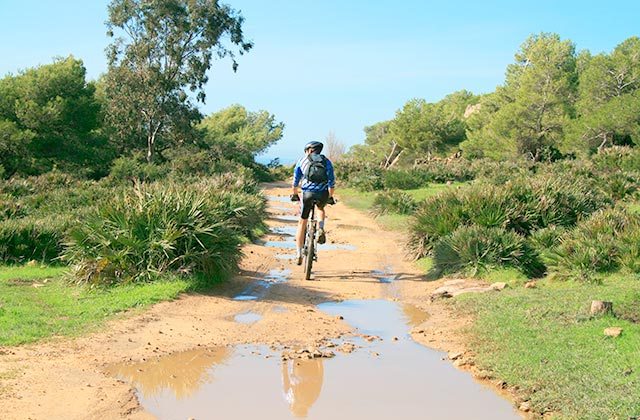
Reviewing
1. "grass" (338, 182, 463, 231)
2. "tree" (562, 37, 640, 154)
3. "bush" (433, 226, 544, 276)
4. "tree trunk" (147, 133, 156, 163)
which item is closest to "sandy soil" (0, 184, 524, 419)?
"bush" (433, 226, 544, 276)

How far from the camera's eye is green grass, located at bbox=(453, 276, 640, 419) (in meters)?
5.61

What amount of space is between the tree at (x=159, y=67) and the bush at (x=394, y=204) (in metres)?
24.6

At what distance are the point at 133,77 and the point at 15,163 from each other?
10.4m

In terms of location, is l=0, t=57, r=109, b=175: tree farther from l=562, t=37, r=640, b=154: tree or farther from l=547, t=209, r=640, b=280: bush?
l=547, t=209, r=640, b=280: bush

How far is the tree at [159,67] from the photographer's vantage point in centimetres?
4584

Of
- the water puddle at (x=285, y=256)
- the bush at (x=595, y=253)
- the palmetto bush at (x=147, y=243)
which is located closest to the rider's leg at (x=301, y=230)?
the palmetto bush at (x=147, y=243)

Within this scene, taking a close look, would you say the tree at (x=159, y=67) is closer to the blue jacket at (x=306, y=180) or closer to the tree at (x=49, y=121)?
the tree at (x=49, y=121)

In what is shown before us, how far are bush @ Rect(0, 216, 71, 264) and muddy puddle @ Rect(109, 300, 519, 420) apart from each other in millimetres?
6861

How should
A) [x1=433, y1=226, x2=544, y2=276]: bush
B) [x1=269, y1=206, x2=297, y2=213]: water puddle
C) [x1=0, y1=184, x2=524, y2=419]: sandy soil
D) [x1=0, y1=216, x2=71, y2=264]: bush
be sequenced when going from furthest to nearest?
[x1=269, y1=206, x2=297, y2=213]: water puddle < [x1=0, y1=216, x2=71, y2=264]: bush < [x1=433, y1=226, x2=544, y2=276]: bush < [x1=0, y1=184, x2=524, y2=419]: sandy soil

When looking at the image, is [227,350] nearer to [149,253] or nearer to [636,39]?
[149,253]

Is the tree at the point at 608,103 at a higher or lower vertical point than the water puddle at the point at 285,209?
higher

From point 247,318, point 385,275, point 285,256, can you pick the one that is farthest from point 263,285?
point 285,256

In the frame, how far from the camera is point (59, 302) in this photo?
9320mm

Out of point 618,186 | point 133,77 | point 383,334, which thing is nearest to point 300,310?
point 383,334
